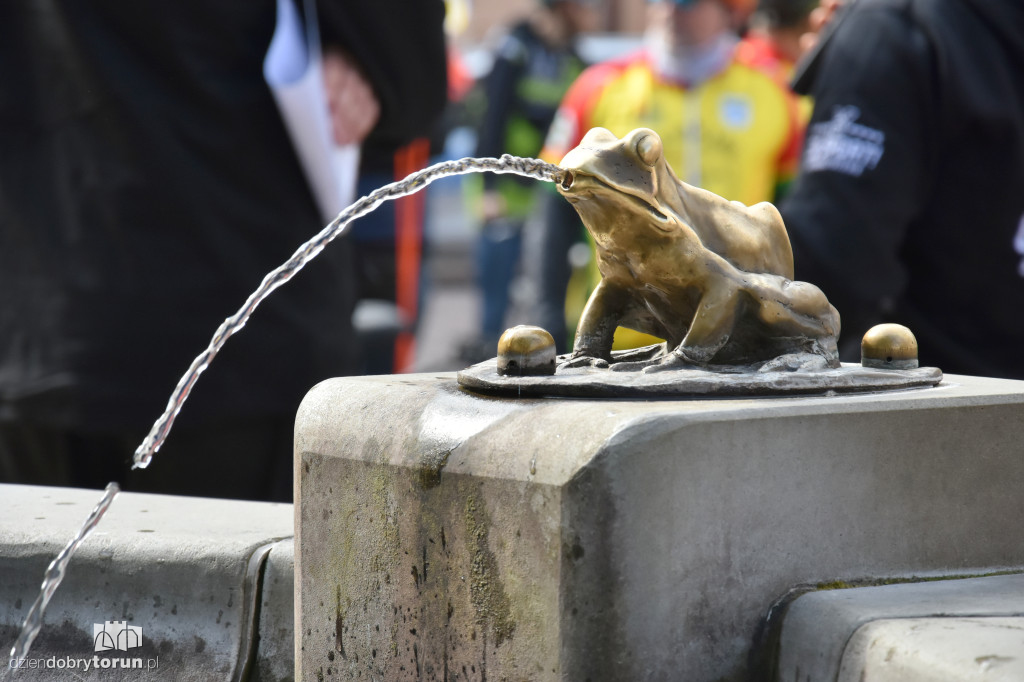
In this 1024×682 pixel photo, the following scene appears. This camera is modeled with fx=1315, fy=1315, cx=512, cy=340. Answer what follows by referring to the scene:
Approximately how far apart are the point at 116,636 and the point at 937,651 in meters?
1.20

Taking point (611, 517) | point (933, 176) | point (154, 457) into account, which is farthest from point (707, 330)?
point (933, 176)

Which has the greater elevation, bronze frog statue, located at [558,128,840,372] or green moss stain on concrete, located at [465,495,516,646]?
bronze frog statue, located at [558,128,840,372]

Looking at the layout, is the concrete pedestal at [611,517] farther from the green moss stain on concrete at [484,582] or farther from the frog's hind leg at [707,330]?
the frog's hind leg at [707,330]

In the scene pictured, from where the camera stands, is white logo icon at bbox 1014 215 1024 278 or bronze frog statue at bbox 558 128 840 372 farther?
white logo icon at bbox 1014 215 1024 278

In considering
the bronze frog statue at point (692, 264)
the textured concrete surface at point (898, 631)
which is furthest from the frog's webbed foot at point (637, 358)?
the textured concrete surface at point (898, 631)

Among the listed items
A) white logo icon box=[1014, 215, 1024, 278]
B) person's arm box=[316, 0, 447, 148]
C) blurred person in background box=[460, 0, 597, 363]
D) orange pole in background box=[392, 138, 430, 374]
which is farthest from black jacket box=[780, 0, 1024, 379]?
blurred person in background box=[460, 0, 597, 363]

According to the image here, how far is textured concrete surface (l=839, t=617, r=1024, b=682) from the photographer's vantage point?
1.25 metres

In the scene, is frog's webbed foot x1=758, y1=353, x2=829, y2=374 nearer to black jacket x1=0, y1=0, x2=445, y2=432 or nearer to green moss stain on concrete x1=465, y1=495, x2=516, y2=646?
green moss stain on concrete x1=465, y1=495, x2=516, y2=646

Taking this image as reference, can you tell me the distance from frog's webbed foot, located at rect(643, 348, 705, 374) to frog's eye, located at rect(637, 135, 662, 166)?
0.24 m

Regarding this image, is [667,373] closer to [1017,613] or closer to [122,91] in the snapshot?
[1017,613]

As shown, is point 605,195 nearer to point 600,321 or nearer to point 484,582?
point 600,321

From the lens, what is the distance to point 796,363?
1658mm

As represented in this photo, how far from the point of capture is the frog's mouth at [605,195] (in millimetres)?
1622

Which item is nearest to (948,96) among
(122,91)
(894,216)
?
(894,216)
